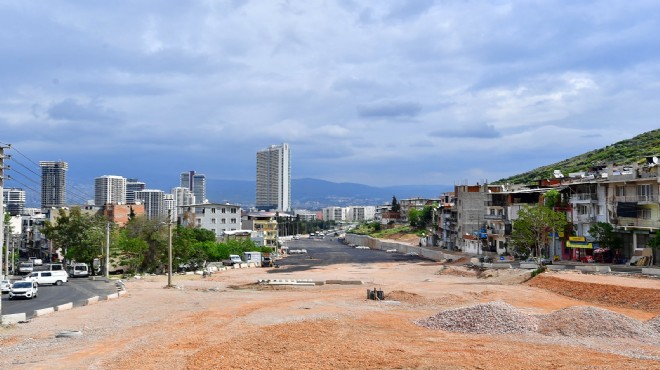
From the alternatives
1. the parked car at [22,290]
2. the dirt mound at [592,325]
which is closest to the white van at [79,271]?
the parked car at [22,290]

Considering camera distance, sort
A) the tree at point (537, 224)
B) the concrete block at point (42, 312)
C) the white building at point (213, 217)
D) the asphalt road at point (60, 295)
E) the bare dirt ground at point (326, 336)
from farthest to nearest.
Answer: the white building at point (213, 217) → the tree at point (537, 224) → the asphalt road at point (60, 295) → the concrete block at point (42, 312) → the bare dirt ground at point (326, 336)

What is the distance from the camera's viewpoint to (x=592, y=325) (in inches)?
1125

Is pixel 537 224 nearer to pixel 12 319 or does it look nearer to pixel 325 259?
pixel 325 259

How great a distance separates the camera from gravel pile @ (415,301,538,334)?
96.3ft

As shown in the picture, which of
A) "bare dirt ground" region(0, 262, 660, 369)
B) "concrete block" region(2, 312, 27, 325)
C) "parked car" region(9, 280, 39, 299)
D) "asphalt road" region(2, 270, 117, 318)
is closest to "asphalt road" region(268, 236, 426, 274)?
"asphalt road" region(2, 270, 117, 318)

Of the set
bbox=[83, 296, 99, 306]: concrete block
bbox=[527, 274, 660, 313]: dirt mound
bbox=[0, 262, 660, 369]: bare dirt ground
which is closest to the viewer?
bbox=[0, 262, 660, 369]: bare dirt ground

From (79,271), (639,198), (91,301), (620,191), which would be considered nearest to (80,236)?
(79,271)

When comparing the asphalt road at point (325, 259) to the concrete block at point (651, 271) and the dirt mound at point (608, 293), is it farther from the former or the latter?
the concrete block at point (651, 271)

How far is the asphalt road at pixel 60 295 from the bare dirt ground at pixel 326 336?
10.7 ft

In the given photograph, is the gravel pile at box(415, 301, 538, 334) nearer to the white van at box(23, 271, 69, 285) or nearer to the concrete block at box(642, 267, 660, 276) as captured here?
the concrete block at box(642, 267, 660, 276)

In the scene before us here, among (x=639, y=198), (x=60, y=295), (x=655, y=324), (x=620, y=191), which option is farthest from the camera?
(x=620, y=191)

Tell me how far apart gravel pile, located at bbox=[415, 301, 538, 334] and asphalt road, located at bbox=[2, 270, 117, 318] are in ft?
81.8

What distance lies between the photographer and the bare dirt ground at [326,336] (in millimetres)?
22109

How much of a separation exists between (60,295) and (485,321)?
3605 cm
